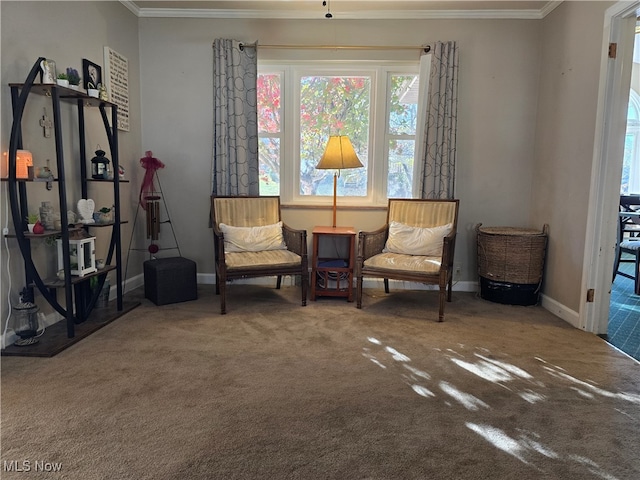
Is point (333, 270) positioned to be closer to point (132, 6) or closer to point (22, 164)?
point (22, 164)

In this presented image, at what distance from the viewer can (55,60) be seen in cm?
291

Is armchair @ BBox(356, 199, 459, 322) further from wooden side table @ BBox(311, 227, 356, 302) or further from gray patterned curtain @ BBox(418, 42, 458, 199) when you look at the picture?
gray patterned curtain @ BBox(418, 42, 458, 199)

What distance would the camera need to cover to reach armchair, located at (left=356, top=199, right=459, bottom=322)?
10.8 feet

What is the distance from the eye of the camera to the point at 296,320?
10.5 ft

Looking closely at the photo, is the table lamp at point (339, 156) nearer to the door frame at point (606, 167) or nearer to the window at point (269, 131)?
the window at point (269, 131)

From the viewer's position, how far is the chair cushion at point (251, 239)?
12.1 ft

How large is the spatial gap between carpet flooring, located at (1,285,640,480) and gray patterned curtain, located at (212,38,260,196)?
57.1 inches

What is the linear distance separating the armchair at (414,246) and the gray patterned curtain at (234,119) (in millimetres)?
1305

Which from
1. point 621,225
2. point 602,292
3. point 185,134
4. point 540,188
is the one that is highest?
point 185,134

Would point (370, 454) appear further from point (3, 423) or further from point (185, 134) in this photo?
point (185, 134)

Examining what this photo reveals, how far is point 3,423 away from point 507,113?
13.9 feet

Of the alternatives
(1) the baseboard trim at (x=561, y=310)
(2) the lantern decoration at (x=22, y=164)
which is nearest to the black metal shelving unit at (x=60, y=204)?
(2) the lantern decoration at (x=22, y=164)

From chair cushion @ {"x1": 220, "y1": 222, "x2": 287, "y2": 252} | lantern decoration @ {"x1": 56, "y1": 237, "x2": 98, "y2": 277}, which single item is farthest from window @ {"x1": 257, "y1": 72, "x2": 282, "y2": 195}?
lantern decoration @ {"x1": 56, "y1": 237, "x2": 98, "y2": 277}

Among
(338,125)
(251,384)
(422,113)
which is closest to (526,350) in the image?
(251,384)
